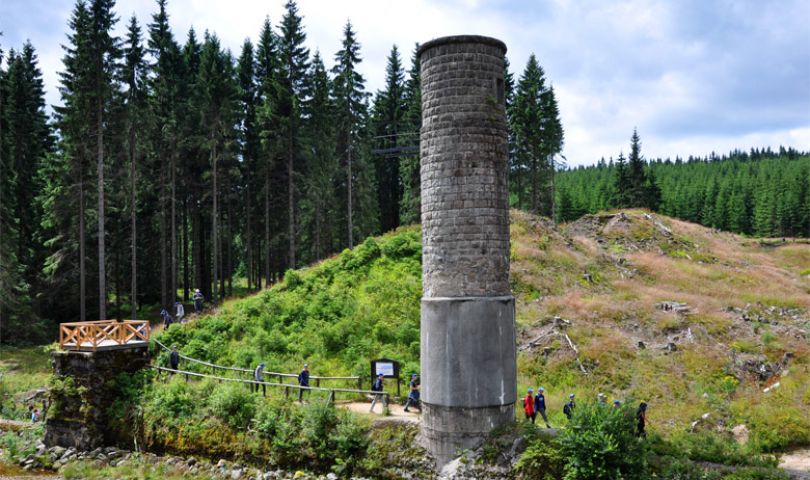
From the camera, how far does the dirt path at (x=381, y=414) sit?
51.3 feet

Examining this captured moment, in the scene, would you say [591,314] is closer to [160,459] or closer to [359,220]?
[160,459]

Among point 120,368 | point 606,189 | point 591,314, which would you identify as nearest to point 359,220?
point 591,314

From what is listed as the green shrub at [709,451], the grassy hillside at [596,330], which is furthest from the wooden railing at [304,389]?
the green shrub at [709,451]

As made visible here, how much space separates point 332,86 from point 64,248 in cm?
2163

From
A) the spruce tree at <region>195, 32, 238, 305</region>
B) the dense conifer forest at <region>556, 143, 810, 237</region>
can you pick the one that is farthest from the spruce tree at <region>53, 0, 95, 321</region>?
the dense conifer forest at <region>556, 143, 810, 237</region>

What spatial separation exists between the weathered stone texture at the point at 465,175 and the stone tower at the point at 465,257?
0.08ft

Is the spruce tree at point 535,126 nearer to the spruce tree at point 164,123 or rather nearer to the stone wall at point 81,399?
the spruce tree at point 164,123

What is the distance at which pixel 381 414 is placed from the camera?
16141 millimetres

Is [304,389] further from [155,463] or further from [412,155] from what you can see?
[412,155]

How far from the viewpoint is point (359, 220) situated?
154 ft

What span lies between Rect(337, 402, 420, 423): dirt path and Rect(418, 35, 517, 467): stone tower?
114 centimetres

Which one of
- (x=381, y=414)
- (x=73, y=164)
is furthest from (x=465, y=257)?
(x=73, y=164)

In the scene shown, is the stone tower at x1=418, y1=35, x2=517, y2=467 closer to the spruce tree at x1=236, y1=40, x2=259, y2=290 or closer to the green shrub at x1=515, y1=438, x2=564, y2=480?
the green shrub at x1=515, y1=438, x2=564, y2=480

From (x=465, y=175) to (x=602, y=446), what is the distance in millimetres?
7096
